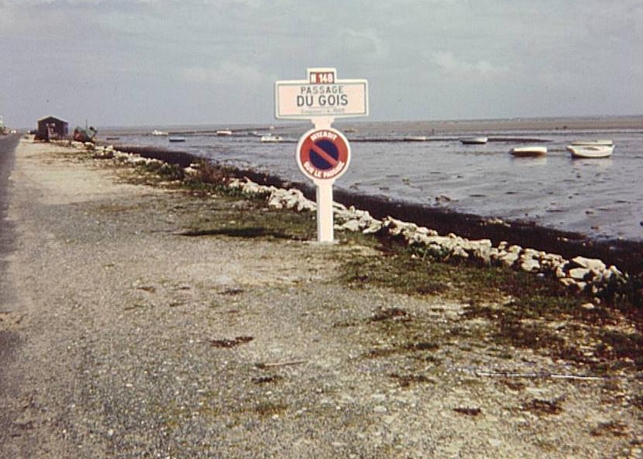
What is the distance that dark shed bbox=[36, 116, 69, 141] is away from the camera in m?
89.2

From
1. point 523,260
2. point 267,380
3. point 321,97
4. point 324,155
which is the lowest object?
point 523,260

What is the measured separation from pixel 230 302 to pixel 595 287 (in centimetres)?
412

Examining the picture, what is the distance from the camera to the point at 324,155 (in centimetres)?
1077

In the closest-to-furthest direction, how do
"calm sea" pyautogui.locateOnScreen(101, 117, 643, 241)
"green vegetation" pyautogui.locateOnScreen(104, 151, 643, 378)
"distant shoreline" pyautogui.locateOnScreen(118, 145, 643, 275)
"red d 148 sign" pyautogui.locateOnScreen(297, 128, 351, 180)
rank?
"green vegetation" pyautogui.locateOnScreen(104, 151, 643, 378) → "red d 148 sign" pyautogui.locateOnScreen(297, 128, 351, 180) → "distant shoreline" pyautogui.locateOnScreen(118, 145, 643, 275) → "calm sea" pyautogui.locateOnScreen(101, 117, 643, 241)

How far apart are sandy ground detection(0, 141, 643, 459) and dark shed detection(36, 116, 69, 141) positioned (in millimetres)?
86312

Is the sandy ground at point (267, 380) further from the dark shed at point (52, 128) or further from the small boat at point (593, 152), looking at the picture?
the dark shed at point (52, 128)

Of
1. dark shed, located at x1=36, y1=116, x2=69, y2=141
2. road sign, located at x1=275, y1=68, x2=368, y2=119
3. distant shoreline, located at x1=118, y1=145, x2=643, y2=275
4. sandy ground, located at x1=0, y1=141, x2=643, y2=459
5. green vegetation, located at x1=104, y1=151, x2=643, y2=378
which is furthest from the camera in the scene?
dark shed, located at x1=36, y1=116, x2=69, y2=141

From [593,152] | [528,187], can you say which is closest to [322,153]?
[528,187]

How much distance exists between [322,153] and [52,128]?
295 feet

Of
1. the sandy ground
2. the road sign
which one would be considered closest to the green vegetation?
the sandy ground

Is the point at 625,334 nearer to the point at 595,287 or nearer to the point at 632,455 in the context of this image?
the point at 595,287

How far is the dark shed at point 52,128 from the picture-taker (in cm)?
8918

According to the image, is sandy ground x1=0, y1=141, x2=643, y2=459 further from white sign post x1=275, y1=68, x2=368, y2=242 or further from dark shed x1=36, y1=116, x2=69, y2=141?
dark shed x1=36, y1=116, x2=69, y2=141

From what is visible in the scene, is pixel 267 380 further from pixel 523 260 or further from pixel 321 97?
pixel 321 97
